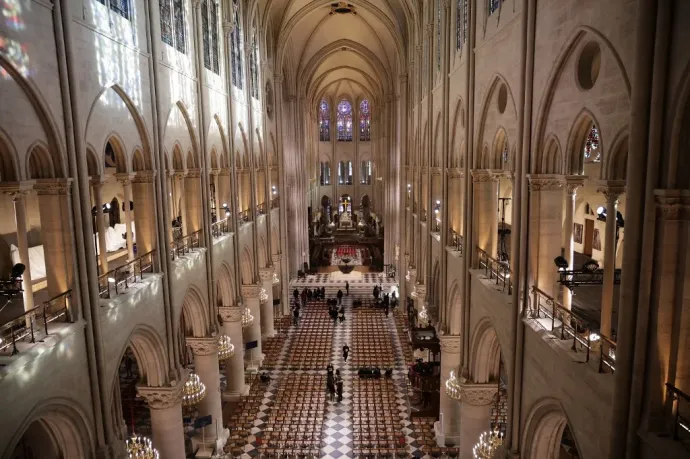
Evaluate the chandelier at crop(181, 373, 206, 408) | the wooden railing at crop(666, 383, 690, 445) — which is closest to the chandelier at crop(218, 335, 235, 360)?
the chandelier at crop(181, 373, 206, 408)

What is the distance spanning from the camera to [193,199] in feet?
54.0

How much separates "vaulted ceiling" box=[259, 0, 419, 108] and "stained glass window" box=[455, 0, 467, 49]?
13.9 m

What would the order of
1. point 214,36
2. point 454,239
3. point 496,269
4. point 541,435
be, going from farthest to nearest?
point 214,36 → point 454,239 → point 496,269 → point 541,435

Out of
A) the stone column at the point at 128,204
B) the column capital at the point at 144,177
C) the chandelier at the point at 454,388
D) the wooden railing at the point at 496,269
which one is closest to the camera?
the wooden railing at the point at 496,269

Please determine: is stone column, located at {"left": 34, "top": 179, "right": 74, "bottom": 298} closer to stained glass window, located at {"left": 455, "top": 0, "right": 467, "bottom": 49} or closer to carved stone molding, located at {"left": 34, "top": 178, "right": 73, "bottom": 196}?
carved stone molding, located at {"left": 34, "top": 178, "right": 73, "bottom": 196}

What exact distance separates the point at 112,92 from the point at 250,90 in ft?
45.7

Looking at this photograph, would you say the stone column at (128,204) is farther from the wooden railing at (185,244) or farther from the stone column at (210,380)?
the stone column at (210,380)

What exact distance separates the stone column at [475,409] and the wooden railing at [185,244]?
9.08 meters

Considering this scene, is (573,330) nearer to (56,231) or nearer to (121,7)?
(56,231)

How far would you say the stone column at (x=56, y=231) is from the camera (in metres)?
9.12

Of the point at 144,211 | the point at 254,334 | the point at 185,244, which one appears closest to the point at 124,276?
the point at 144,211

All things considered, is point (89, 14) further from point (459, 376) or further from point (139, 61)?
point (459, 376)

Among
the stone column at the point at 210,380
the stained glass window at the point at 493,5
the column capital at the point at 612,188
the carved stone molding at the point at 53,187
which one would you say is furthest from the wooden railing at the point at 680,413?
the stone column at the point at 210,380

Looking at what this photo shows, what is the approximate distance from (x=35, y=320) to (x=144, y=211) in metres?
4.64
